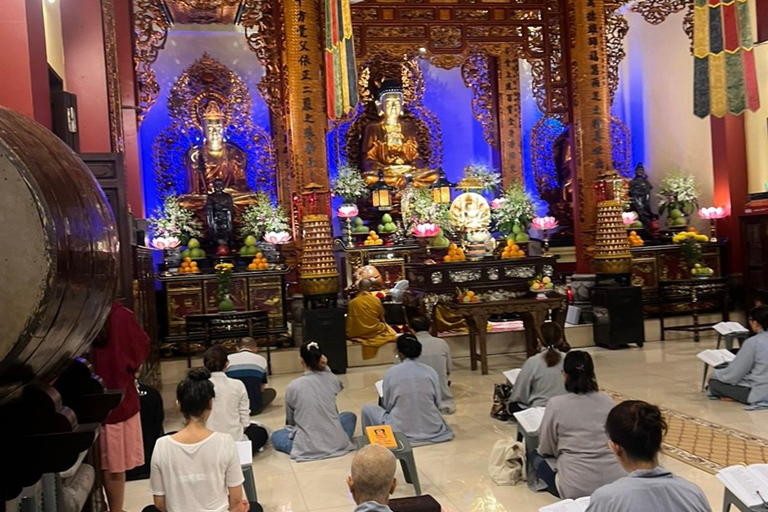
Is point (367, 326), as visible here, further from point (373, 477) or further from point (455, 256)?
point (373, 477)

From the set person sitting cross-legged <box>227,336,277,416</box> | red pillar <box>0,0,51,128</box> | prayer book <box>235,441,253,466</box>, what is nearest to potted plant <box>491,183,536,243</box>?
person sitting cross-legged <box>227,336,277,416</box>

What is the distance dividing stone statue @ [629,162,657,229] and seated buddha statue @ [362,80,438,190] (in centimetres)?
356

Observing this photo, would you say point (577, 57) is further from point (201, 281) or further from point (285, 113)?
point (201, 281)

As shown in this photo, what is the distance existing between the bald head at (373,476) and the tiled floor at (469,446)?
2.00 metres

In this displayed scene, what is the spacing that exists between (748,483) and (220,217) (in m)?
10.0

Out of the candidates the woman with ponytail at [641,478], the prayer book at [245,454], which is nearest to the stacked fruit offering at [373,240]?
the prayer book at [245,454]

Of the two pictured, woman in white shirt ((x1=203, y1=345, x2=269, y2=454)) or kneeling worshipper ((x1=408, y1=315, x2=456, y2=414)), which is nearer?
woman in white shirt ((x1=203, y1=345, x2=269, y2=454))

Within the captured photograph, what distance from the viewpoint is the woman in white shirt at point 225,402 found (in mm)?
4695

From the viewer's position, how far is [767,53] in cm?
1019

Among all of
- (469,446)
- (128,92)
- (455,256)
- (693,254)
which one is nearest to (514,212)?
(693,254)

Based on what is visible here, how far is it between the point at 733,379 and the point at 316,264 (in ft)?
15.3

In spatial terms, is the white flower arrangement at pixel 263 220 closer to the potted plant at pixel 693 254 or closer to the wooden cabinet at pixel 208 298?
the wooden cabinet at pixel 208 298

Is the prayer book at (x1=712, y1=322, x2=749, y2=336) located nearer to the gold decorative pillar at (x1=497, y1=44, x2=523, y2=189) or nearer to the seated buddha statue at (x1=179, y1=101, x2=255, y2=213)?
the gold decorative pillar at (x1=497, y1=44, x2=523, y2=189)

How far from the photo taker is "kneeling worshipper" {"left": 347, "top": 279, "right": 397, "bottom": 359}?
8.93 meters
